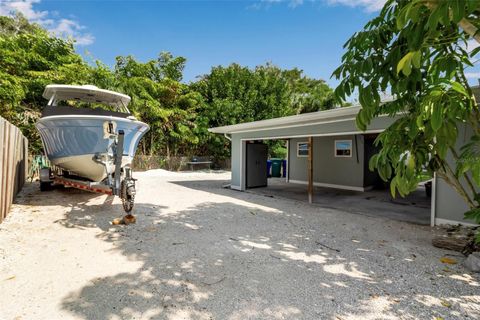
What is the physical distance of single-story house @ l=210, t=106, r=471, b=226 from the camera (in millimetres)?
6812

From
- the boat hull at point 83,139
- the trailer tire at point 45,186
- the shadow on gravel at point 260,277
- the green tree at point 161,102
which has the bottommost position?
the shadow on gravel at point 260,277

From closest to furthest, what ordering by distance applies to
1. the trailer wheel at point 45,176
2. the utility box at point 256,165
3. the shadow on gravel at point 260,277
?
the shadow on gravel at point 260,277
the trailer wheel at point 45,176
the utility box at point 256,165

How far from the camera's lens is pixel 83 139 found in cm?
539

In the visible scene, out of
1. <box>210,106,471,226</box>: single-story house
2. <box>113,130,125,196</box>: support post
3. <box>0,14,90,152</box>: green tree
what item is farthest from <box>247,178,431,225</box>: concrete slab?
<box>0,14,90,152</box>: green tree

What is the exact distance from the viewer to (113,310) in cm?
220

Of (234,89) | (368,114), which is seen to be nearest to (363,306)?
(368,114)

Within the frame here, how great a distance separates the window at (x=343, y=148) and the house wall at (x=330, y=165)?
126 mm

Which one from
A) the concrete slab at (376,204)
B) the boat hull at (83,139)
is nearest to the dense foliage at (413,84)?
the concrete slab at (376,204)

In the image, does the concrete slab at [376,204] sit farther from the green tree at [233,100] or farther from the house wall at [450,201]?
the green tree at [233,100]

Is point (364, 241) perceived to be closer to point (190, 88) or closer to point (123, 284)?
point (123, 284)

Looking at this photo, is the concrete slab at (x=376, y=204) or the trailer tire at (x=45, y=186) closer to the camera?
the concrete slab at (x=376, y=204)

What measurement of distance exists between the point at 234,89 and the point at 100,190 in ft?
49.0

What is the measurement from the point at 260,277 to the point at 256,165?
7.47 meters

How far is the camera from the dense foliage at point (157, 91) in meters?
12.2
